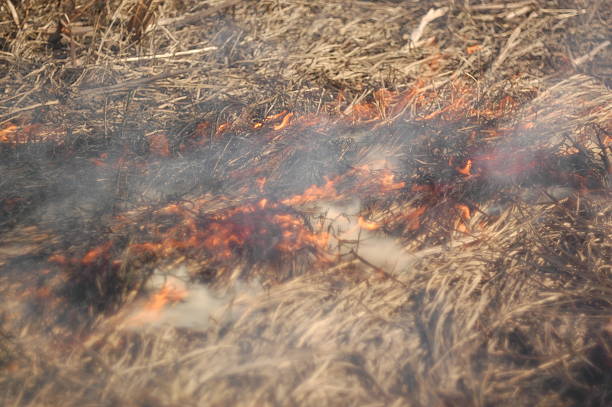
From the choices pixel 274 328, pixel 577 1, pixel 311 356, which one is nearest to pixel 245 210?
pixel 274 328

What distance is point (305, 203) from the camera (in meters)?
2.18

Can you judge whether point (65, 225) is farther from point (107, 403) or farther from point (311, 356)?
point (311, 356)

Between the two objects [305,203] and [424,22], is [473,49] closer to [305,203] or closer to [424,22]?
[424,22]

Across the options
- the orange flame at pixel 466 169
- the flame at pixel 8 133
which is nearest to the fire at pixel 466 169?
the orange flame at pixel 466 169

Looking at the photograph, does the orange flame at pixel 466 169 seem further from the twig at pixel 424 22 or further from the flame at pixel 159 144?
the flame at pixel 159 144

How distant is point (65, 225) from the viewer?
204cm

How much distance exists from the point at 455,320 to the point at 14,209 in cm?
185

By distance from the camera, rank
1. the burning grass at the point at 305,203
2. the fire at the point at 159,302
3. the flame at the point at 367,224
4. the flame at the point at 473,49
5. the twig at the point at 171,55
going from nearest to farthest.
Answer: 1. the burning grass at the point at 305,203
2. the fire at the point at 159,302
3. the flame at the point at 367,224
4. the twig at the point at 171,55
5. the flame at the point at 473,49

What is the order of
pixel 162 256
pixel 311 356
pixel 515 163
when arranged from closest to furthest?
pixel 311 356 < pixel 162 256 < pixel 515 163

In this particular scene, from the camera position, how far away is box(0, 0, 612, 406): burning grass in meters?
1.57

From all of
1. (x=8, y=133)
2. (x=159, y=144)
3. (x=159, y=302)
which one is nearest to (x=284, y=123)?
(x=159, y=144)

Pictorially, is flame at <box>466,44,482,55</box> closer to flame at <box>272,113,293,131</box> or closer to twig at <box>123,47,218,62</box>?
flame at <box>272,113,293,131</box>

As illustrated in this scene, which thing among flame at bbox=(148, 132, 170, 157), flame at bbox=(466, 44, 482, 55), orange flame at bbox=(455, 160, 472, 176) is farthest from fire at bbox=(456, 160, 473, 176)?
flame at bbox=(148, 132, 170, 157)

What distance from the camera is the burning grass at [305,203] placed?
1565mm
